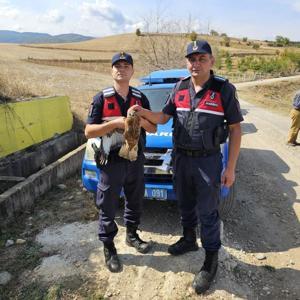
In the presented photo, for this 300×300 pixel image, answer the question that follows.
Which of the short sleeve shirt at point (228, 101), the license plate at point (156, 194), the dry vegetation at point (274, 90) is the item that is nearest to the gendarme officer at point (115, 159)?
the license plate at point (156, 194)

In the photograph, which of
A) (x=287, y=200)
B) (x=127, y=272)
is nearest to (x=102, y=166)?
(x=127, y=272)

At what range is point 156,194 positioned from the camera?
165 inches

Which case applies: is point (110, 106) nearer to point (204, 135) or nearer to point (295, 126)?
point (204, 135)

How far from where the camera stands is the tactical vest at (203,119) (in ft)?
10.1

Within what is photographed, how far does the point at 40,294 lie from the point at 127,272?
826mm

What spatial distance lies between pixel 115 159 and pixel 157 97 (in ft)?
7.34

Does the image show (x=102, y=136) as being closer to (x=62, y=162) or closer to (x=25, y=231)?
(x=25, y=231)

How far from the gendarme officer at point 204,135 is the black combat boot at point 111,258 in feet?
2.60

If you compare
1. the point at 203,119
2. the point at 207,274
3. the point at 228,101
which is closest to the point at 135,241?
the point at 207,274

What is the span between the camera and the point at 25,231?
14.6 feet

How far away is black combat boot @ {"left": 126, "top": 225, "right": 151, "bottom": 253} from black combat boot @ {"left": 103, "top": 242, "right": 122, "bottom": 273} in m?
0.30

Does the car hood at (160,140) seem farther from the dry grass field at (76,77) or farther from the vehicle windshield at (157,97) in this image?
the dry grass field at (76,77)

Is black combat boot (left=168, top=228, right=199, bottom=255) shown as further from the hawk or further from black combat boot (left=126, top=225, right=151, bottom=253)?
the hawk

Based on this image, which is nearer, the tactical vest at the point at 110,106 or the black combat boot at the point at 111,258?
the tactical vest at the point at 110,106
